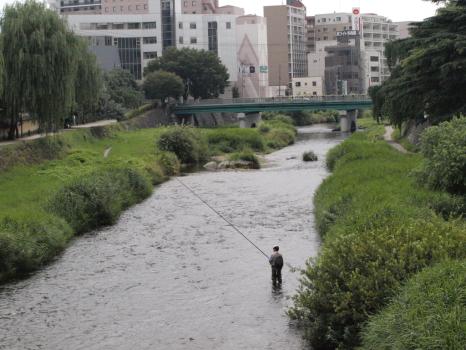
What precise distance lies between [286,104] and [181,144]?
41526 millimetres

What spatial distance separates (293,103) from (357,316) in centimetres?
8417

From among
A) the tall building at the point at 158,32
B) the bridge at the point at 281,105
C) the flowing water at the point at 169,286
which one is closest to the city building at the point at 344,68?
the tall building at the point at 158,32

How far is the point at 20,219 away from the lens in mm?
27453

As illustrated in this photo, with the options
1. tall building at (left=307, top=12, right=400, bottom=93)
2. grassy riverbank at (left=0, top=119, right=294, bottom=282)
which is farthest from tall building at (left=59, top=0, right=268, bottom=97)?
grassy riverbank at (left=0, top=119, right=294, bottom=282)

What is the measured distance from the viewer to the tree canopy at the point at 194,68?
109500 millimetres

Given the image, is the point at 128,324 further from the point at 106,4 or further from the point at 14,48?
the point at 106,4

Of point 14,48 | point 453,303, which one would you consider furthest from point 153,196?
point 453,303

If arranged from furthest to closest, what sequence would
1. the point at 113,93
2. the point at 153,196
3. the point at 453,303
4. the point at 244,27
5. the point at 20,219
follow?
the point at 244,27 < the point at 113,93 < the point at 153,196 < the point at 20,219 < the point at 453,303

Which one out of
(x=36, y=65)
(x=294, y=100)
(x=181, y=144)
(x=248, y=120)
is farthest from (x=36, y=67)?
(x=248, y=120)

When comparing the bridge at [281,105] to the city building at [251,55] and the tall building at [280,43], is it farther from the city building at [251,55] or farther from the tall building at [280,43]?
the tall building at [280,43]

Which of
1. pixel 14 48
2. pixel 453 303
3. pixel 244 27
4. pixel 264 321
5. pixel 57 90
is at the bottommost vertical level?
pixel 264 321

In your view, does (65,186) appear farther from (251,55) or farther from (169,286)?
(251,55)

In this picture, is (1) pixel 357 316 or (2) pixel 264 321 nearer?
(1) pixel 357 316

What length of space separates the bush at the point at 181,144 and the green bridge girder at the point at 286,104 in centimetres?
3908
